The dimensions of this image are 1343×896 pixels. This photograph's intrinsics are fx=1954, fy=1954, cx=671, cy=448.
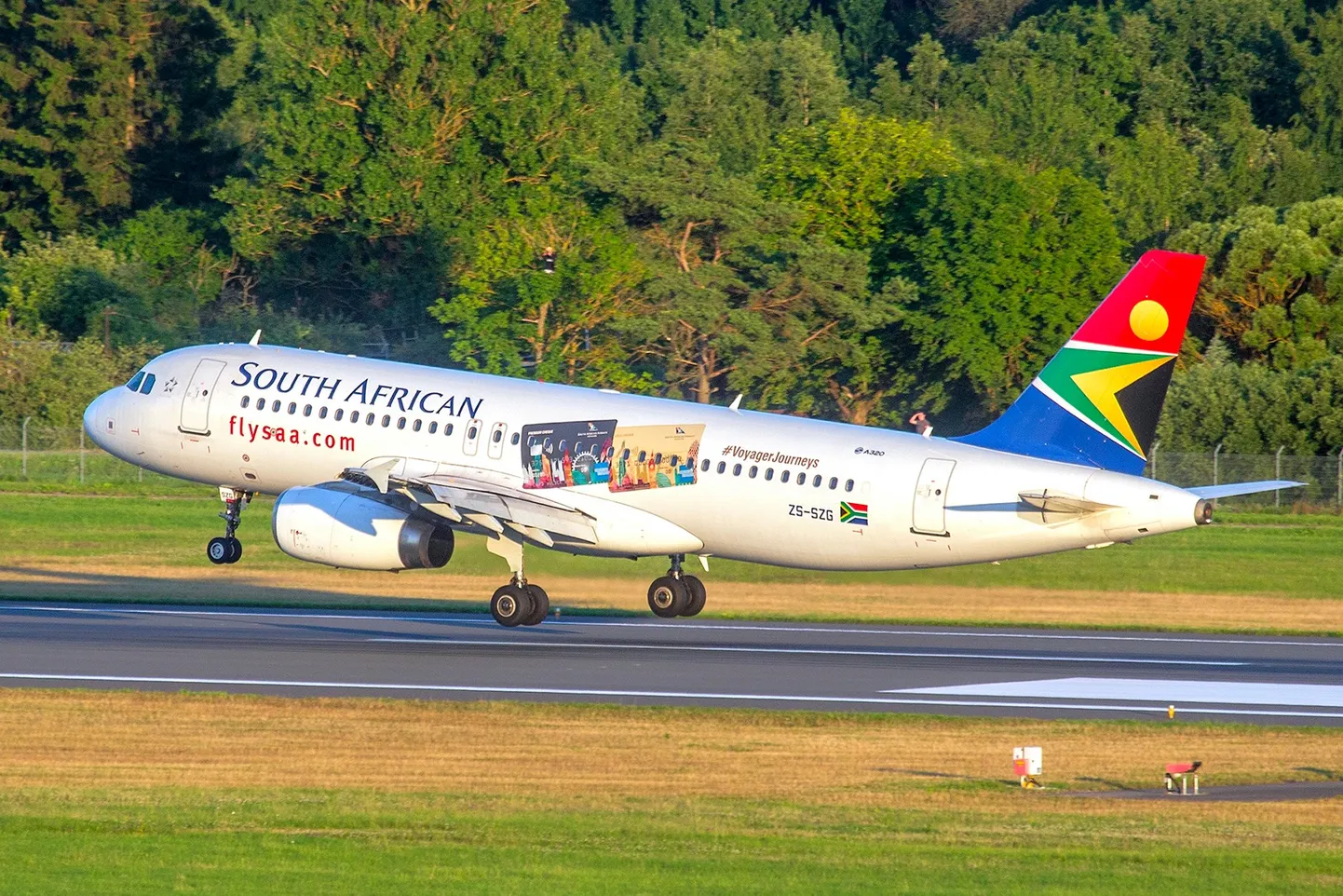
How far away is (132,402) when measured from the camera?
42562 millimetres

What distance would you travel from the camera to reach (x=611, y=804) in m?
22.0

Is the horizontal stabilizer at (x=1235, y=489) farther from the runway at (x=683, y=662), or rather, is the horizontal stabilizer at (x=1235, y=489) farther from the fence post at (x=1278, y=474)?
the fence post at (x=1278, y=474)

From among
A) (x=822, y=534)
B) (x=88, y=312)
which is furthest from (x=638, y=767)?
(x=88, y=312)

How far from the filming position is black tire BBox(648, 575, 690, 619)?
38594mm

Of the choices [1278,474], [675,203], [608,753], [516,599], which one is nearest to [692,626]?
[516,599]

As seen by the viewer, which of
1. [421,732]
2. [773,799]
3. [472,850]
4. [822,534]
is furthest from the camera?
[822,534]

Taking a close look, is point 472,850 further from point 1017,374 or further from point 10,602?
point 1017,374

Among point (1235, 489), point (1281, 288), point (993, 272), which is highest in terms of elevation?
point (1281, 288)

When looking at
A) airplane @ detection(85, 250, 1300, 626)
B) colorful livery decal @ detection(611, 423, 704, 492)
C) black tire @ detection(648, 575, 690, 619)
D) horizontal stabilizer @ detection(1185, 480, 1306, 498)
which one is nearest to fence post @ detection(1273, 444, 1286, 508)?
horizontal stabilizer @ detection(1185, 480, 1306, 498)

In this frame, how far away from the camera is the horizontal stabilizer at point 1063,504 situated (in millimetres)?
33188

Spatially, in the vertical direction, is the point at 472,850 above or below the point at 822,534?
below

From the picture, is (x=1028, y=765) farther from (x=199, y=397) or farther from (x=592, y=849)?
(x=199, y=397)

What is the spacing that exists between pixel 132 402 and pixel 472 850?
84.0ft

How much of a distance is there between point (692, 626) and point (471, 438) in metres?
6.67
